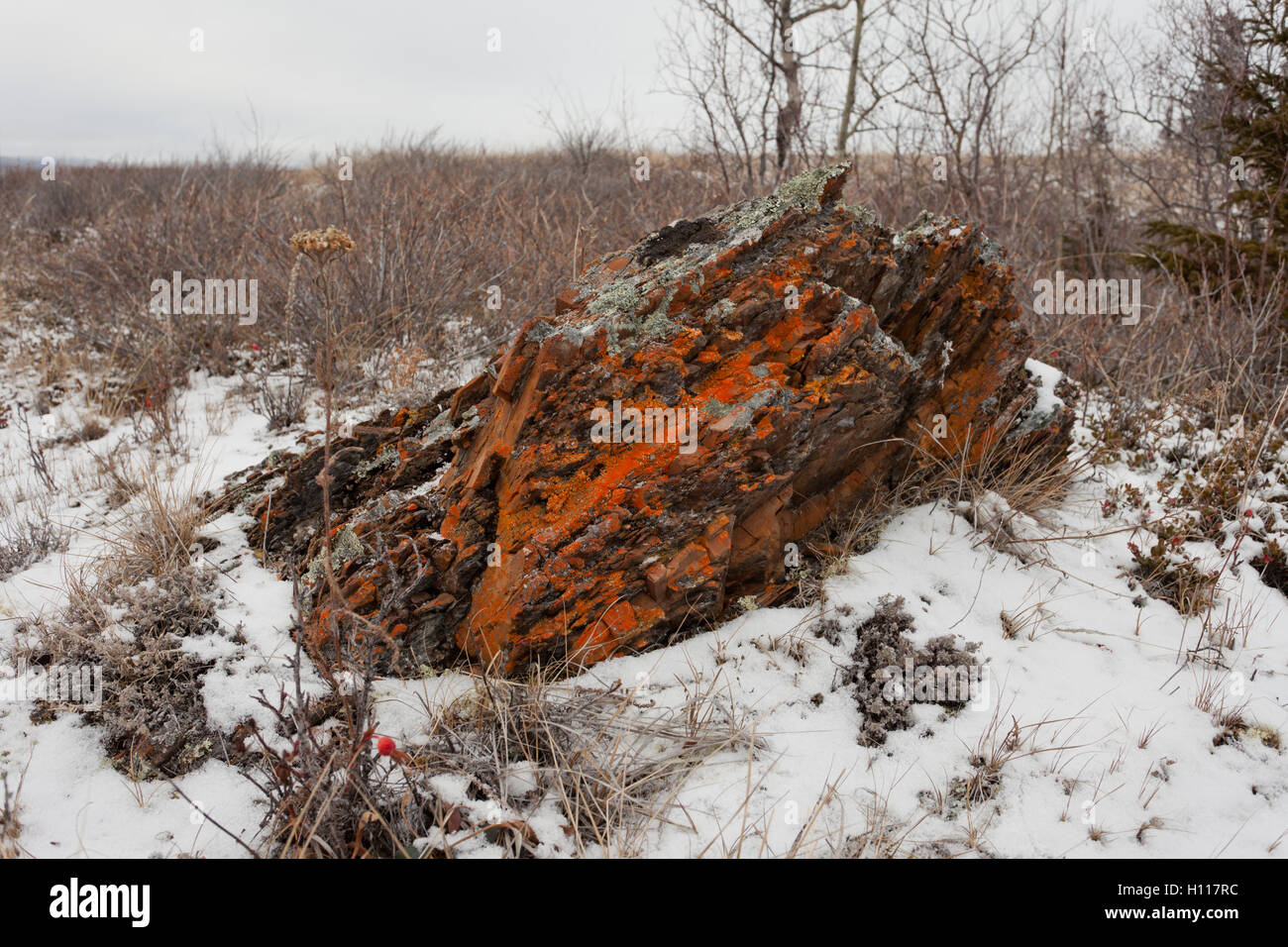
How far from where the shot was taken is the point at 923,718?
2426 millimetres

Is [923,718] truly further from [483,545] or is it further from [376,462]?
[376,462]

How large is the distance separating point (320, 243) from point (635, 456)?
4.12 ft

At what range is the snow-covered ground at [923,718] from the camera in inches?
79.3

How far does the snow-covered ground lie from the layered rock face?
219mm

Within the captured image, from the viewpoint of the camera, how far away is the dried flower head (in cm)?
168

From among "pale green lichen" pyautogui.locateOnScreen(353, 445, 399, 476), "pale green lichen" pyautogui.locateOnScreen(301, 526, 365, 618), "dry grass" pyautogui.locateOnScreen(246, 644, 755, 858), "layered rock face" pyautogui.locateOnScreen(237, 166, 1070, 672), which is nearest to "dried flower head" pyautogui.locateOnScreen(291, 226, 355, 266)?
"layered rock face" pyautogui.locateOnScreen(237, 166, 1070, 672)

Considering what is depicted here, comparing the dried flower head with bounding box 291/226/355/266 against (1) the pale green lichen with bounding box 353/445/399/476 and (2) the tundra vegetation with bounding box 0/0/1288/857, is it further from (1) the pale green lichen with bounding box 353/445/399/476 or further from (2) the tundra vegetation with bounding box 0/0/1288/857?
(1) the pale green lichen with bounding box 353/445/399/476

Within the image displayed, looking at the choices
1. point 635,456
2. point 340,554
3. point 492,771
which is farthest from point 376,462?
point 492,771

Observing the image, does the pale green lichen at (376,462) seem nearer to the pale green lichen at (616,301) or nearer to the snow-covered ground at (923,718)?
the snow-covered ground at (923,718)

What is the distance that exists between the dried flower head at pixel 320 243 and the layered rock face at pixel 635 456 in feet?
2.26

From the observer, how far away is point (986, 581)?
9.84 ft

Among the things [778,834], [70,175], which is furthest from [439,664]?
[70,175]

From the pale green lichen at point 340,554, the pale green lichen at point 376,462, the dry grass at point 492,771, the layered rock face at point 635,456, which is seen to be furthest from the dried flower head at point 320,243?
the pale green lichen at point 376,462
